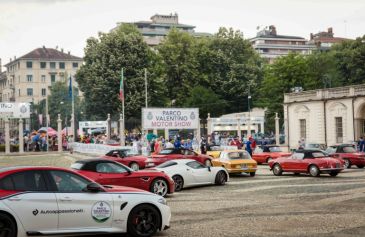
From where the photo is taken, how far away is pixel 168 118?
142 ft

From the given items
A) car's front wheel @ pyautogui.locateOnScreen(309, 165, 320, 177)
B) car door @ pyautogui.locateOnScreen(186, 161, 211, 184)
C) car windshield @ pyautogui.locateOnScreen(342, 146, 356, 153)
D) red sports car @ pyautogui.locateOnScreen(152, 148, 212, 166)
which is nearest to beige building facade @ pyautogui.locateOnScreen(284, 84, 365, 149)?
car windshield @ pyautogui.locateOnScreen(342, 146, 356, 153)

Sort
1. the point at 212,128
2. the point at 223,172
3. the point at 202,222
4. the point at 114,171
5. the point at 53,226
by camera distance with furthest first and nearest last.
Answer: the point at 212,128 → the point at 223,172 → the point at 114,171 → the point at 202,222 → the point at 53,226

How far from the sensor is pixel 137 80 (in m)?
68.5

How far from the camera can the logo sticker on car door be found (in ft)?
34.0

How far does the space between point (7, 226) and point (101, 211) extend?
1692 millimetres

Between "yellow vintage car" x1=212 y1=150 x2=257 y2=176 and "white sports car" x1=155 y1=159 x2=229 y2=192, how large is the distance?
3558 millimetres

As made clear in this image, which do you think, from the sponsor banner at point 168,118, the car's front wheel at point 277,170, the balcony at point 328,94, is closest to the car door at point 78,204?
the car's front wheel at point 277,170

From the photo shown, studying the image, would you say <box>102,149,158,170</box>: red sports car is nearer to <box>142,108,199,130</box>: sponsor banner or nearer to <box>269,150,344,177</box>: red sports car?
<box>269,150,344,177</box>: red sports car

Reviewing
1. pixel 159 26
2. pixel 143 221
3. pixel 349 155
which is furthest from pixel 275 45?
pixel 143 221

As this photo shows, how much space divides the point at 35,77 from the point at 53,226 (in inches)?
5476

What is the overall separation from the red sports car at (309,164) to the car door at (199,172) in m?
6.02

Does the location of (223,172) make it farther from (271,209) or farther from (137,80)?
(137,80)

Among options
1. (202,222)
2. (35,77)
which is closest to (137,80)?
(202,222)

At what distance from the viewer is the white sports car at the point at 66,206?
9766 mm
